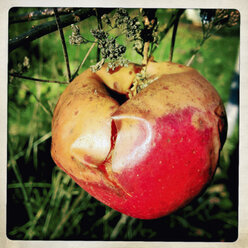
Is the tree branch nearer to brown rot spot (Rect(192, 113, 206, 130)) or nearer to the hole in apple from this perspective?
the hole in apple

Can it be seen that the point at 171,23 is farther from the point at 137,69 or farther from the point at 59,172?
the point at 59,172

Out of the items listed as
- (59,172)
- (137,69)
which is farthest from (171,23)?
(59,172)

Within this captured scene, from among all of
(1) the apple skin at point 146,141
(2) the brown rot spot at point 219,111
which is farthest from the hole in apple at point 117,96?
(2) the brown rot spot at point 219,111

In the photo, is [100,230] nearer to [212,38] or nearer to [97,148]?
[97,148]

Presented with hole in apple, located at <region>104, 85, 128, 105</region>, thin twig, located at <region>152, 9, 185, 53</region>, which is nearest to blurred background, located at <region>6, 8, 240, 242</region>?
thin twig, located at <region>152, 9, 185, 53</region>

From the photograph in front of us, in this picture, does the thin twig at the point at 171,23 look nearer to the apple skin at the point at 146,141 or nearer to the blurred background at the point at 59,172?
the blurred background at the point at 59,172

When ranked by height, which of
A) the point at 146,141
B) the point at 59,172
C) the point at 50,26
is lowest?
the point at 59,172
